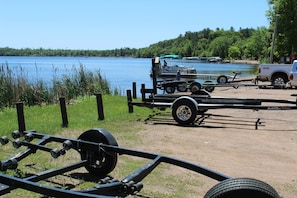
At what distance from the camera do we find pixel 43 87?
1711 centimetres

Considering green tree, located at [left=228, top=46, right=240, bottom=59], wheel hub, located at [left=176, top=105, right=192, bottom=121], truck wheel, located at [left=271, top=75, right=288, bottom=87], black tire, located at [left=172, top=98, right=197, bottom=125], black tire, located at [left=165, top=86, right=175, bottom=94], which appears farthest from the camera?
green tree, located at [left=228, top=46, right=240, bottom=59]

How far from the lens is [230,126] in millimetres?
10820

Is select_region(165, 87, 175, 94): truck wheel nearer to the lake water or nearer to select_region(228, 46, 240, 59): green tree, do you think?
the lake water

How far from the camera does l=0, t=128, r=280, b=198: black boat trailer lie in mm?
3361

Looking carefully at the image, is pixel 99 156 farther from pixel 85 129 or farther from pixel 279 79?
pixel 279 79

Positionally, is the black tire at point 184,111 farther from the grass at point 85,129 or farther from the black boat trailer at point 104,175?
the black boat trailer at point 104,175

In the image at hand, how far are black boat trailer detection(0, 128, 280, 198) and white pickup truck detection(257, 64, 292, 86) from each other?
877 inches

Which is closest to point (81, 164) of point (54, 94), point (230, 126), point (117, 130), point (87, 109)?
point (117, 130)

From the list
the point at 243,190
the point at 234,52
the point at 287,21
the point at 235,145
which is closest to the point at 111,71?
the point at 287,21

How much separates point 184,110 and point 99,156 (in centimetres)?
556

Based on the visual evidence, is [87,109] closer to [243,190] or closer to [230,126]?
[230,126]

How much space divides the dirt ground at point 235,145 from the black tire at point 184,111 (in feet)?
0.74

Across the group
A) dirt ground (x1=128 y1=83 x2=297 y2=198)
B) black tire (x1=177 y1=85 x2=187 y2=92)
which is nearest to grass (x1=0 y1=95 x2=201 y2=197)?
dirt ground (x1=128 y1=83 x2=297 y2=198)

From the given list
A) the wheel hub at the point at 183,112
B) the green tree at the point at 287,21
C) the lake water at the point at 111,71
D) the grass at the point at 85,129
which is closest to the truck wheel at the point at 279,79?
the lake water at the point at 111,71
